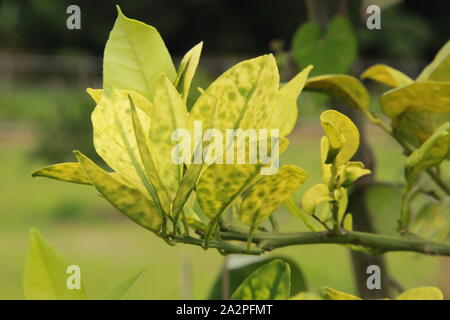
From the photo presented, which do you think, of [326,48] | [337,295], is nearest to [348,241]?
[337,295]

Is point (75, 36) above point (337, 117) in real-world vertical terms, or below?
above

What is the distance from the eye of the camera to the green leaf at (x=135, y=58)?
0.27m

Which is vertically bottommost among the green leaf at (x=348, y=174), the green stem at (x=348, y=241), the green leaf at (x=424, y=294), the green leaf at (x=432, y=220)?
the green leaf at (x=424, y=294)

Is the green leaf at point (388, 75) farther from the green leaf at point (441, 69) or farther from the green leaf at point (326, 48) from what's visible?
the green leaf at point (326, 48)

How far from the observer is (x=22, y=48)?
12.1 m

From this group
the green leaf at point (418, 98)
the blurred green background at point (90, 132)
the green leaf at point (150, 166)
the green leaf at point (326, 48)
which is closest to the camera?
the green leaf at point (150, 166)

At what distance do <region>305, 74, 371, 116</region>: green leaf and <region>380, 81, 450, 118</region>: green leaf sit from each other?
0.03m

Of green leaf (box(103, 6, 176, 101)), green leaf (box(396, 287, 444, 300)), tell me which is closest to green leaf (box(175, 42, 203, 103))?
green leaf (box(103, 6, 176, 101))

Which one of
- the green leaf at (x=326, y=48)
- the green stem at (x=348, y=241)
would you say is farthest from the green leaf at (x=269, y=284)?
the green leaf at (x=326, y=48)

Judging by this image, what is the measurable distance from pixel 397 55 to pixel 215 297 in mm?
12062

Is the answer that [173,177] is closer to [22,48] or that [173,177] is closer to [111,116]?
[111,116]

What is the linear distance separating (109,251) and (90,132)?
2.69ft

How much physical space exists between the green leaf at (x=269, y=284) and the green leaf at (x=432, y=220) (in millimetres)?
131
